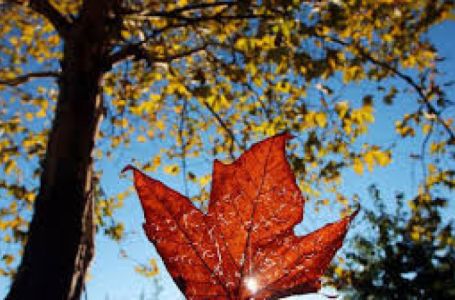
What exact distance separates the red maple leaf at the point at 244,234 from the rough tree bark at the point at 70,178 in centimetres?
332

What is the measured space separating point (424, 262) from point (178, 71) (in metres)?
29.4

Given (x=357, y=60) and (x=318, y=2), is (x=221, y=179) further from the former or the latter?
(x=357, y=60)

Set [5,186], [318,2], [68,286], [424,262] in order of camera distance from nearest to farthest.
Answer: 1. [68,286]
2. [318,2]
3. [5,186]
4. [424,262]

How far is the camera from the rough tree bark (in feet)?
11.9

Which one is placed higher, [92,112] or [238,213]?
[92,112]

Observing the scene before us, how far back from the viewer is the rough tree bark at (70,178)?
362 cm

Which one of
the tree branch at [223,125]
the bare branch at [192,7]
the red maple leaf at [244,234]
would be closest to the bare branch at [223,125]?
the tree branch at [223,125]

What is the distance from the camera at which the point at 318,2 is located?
18.6ft

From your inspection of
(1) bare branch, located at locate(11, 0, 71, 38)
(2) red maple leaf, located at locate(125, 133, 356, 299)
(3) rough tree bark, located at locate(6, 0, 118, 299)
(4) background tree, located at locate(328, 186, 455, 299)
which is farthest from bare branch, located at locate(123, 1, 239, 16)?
(4) background tree, located at locate(328, 186, 455, 299)

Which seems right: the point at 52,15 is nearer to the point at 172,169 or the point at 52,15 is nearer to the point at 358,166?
the point at 172,169

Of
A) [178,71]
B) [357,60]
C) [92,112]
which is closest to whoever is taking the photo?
[92,112]

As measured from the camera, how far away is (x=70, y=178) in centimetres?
418

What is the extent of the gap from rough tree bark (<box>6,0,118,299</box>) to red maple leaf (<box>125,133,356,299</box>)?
3318 millimetres

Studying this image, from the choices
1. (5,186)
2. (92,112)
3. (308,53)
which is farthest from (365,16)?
(5,186)
